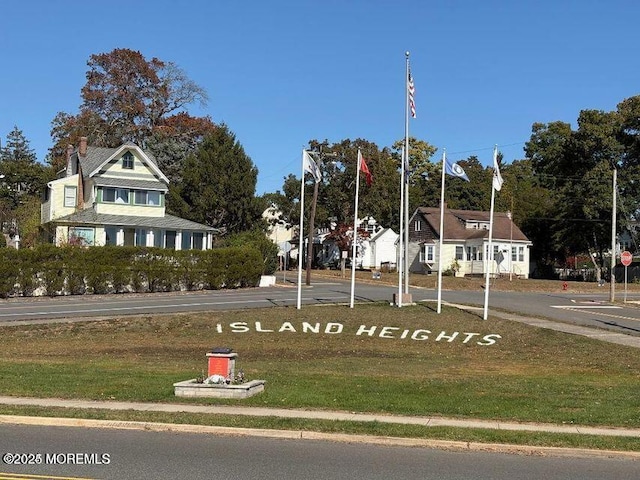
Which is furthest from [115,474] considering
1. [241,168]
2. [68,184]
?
[241,168]

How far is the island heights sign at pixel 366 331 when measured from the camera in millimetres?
26531

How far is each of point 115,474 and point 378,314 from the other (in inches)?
921

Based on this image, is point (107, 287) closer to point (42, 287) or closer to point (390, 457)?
point (42, 287)

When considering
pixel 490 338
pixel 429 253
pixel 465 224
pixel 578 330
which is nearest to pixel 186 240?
pixel 429 253

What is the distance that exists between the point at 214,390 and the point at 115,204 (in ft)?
149

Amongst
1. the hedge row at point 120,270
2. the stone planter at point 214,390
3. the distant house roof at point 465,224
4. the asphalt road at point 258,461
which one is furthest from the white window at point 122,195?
the asphalt road at point 258,461

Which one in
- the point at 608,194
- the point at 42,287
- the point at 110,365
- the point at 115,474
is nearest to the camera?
the point at 115,474

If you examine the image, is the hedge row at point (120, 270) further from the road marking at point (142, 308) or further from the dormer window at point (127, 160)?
the dormer window at point (127, 160)

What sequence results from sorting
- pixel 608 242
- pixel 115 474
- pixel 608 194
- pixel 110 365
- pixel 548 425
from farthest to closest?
pixel 608 242, pixel 608 194, pixel 110 365, pixel 548 425, pixel 115 474

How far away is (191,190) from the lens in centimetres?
6775

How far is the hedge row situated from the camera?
41.5 m

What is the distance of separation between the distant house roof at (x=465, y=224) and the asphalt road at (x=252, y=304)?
24614 mm

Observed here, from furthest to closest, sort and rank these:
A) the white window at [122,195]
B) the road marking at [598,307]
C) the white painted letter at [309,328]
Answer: the white window at [122,195] → the road marking at [598,307] → the white painted letter at [309,328]

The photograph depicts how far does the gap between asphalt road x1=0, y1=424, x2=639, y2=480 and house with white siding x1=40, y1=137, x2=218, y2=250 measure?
4541cm
